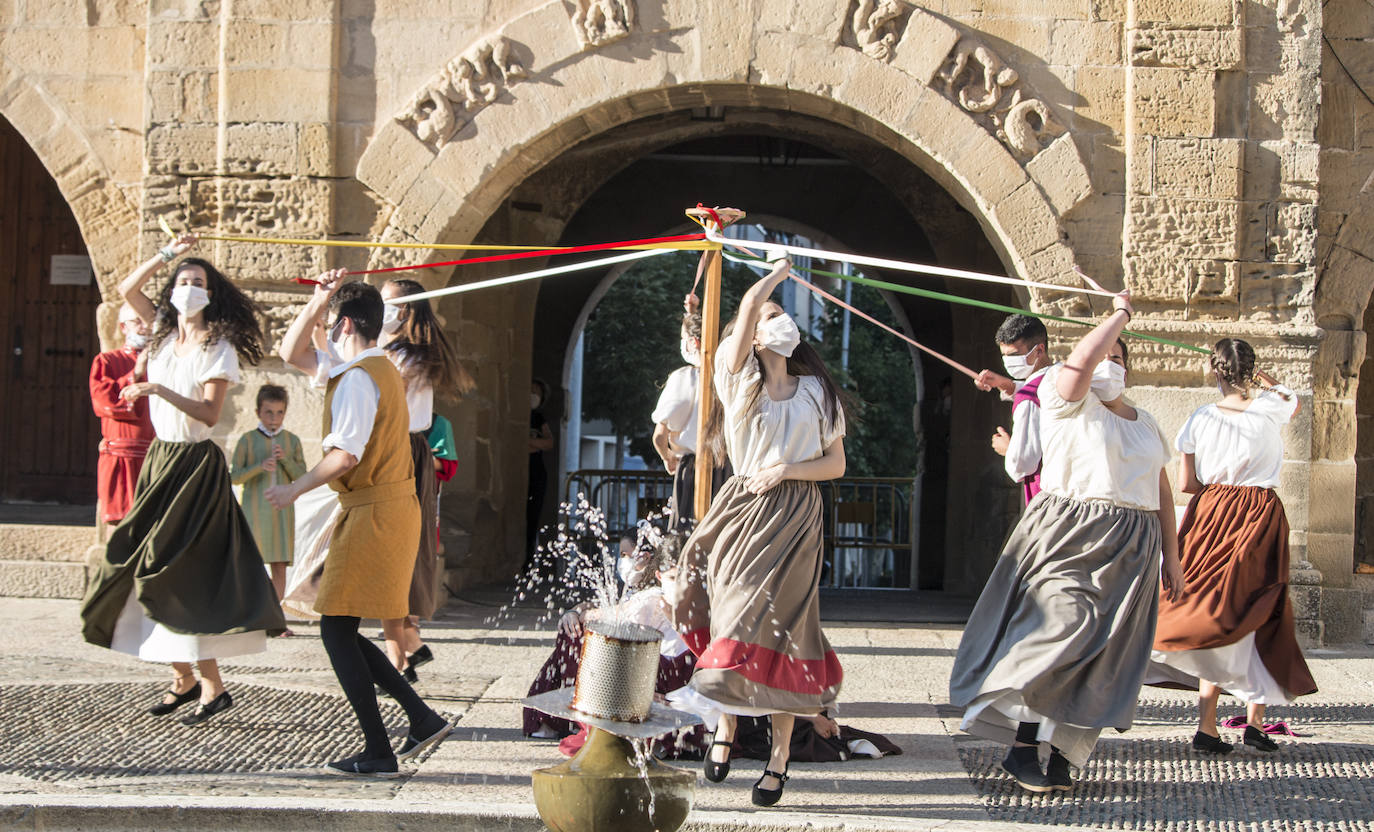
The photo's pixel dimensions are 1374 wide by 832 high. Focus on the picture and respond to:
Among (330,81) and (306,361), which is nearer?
(306,361)

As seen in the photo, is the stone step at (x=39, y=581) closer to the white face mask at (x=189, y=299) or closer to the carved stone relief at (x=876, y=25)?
the white face mask at (x=189, y=299)

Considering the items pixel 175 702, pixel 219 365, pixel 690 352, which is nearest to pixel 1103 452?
pixel 690 352

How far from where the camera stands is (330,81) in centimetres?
820

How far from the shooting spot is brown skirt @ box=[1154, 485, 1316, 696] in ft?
18.0

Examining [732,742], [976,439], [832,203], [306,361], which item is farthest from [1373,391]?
[306,361]

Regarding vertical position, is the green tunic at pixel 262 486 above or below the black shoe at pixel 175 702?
above

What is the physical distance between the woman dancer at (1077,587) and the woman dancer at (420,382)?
2529mm

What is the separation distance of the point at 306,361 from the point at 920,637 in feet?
14.6

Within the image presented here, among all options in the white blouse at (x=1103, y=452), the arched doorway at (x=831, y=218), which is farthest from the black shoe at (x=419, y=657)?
the arched doorway at (x=831, y=218)

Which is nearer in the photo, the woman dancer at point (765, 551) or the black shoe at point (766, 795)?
the black shoe at point (766, 795)

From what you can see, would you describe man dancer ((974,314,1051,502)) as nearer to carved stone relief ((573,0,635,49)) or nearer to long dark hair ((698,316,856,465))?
long dark hair ((698,316,856,465))

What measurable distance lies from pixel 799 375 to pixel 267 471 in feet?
13.0

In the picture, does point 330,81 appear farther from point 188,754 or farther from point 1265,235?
point 1265,235

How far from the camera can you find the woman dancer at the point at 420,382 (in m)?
6.32
